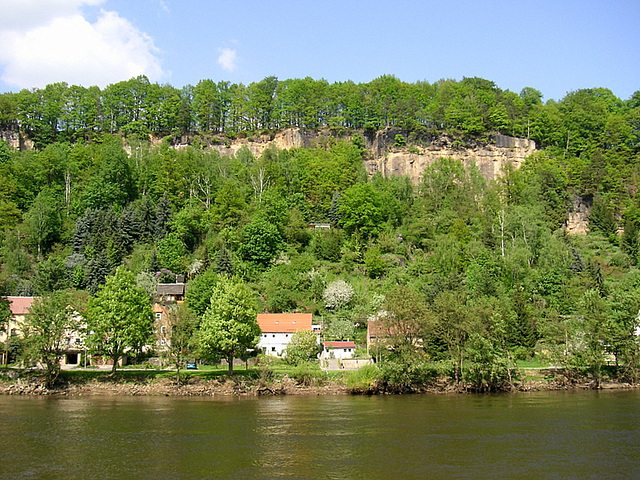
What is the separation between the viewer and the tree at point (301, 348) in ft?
160

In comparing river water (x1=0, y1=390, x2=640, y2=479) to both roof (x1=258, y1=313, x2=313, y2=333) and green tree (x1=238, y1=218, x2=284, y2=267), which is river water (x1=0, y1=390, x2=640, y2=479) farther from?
green tree (x1=238, y1=218, x2=284, y2=267)

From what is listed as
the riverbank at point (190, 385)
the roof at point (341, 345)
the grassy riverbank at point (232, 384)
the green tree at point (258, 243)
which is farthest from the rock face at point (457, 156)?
the riverbank at point (190, 385)

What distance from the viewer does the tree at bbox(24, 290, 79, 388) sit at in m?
42.5

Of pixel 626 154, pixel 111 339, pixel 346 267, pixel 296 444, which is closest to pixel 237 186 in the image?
pixel 346 267

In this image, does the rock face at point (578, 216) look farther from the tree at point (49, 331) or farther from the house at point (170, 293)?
the tree at point (49, 331)

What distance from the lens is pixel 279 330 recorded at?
54531 millimetres

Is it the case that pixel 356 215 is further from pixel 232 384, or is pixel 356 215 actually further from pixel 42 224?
pixel 42 224

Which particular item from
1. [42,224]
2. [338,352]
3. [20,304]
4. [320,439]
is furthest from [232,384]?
[42,224]

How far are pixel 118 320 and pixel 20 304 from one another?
14.8 meters

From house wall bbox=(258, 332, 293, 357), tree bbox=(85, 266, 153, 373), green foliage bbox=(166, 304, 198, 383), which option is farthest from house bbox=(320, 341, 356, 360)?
tree bbox=(85, 266, 153, 373)

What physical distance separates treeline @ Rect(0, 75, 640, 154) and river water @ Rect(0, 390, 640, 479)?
62679 millimetres

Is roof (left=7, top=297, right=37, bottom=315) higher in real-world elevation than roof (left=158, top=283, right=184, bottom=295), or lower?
lower

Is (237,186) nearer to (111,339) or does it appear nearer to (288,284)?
(288,284)

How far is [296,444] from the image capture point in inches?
1069
